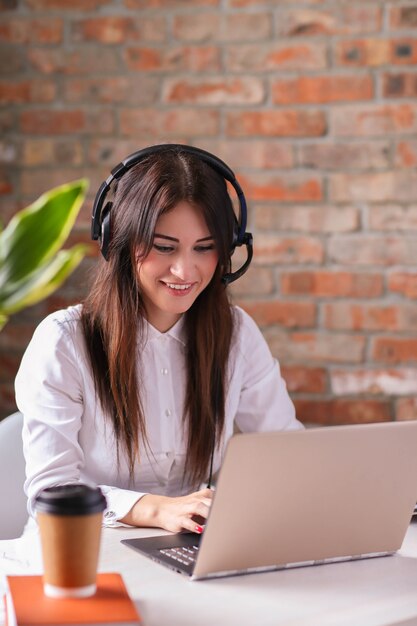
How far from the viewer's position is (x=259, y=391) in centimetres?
192

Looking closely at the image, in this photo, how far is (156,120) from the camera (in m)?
2.36

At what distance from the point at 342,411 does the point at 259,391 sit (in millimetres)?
491

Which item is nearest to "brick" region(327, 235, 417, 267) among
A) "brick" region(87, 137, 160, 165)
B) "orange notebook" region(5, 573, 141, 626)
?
"brick" region(87, 137, 160, 165)

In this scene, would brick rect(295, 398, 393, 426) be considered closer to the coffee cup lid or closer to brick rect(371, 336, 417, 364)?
brick rect(371, 336, 417, 364)

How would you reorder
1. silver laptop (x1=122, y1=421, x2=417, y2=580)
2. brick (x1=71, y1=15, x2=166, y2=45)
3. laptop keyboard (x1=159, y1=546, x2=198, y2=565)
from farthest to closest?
brick (x1=71, y1=15, x2=166, y2=45) < laptop keyboard (x1=159, y1=546, x2=198, y2=565) < silver laptop (x1=122, y1=421, x2=417, y2=580)

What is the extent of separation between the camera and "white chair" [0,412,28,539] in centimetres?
174

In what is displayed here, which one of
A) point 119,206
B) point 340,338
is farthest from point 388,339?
point 119,206

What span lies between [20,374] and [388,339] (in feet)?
3.33

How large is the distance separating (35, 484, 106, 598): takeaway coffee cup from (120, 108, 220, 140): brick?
1488mm

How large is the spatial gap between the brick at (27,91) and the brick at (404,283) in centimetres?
102

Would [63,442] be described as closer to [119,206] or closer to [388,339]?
[119,206]

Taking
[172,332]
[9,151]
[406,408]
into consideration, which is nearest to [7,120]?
[9,151]

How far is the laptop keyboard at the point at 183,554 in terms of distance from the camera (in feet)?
4.02

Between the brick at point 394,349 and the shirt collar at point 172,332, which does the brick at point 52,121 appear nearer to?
Answer: the shirt collar at point 172,332
